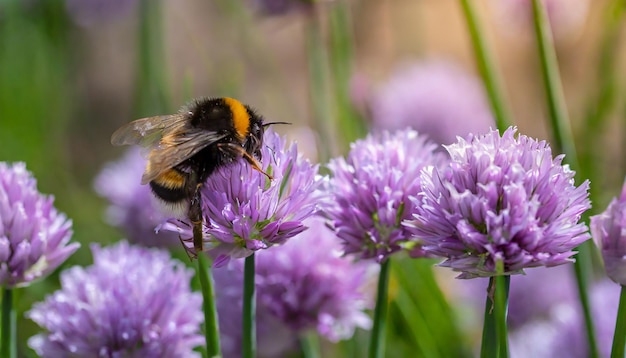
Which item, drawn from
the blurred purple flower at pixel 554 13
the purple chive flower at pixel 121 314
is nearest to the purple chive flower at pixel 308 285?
the purple chive flower at pixel 121 314

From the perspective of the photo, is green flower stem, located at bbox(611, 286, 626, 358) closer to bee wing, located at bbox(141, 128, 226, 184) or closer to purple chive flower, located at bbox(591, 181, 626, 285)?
purple chive flower, located at bbox(591, 181, 626, 285)

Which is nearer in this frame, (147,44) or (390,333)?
(390,333)

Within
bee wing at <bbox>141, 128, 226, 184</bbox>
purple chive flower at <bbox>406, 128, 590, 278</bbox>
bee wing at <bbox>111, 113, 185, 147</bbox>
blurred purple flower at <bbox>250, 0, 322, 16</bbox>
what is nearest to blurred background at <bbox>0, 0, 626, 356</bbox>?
blurred purple flower at <bbox>250, 0, 322, 16</bbox>

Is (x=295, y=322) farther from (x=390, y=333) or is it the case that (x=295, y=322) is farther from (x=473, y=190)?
(x=390, y=333)

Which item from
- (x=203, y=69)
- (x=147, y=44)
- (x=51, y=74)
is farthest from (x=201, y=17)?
(x=147, y=44)

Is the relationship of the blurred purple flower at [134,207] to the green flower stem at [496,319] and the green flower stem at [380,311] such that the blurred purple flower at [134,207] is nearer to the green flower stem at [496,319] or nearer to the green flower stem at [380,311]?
the green flower stem at [380,311]
